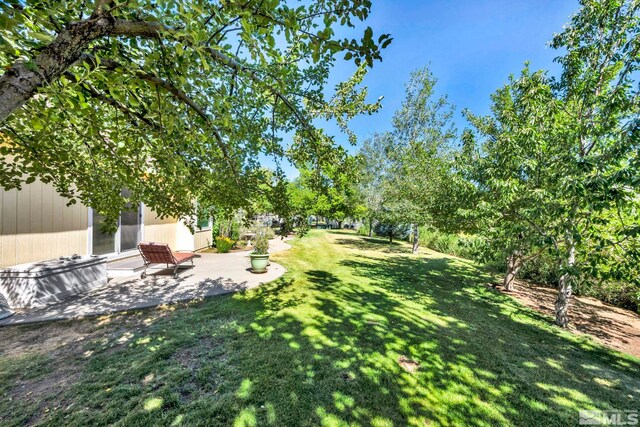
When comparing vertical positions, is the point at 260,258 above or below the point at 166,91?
below

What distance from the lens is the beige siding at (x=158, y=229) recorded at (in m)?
10.8

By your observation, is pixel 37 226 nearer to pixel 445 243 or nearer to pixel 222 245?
pixel 222 245

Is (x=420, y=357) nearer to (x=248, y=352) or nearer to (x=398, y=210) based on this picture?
(x=248, y=352)

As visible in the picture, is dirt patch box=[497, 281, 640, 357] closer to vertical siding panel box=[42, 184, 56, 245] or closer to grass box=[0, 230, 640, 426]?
grass box=[0, 230, 640, 426]

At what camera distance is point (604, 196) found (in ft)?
12.3

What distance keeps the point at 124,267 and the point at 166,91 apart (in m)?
8.82

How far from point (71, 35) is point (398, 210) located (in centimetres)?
1648

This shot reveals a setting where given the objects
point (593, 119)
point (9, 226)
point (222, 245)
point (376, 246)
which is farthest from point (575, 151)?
point (376, 246)

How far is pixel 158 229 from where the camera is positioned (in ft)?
38.2

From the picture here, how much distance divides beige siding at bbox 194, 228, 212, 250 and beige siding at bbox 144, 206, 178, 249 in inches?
42.2

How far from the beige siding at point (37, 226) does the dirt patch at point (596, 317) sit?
44.2 ft

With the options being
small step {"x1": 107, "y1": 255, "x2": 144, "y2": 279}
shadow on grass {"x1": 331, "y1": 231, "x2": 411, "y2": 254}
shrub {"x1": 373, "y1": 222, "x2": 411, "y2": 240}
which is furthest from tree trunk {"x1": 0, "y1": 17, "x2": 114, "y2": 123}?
shrub {"x1": 373, "y1": 222, "x2": 411, "y2": 240}

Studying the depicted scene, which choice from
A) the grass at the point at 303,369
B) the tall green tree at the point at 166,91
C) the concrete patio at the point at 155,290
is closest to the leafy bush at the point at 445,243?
the grass at the point at 303,369

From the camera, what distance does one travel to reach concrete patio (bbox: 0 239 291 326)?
17.2ft
